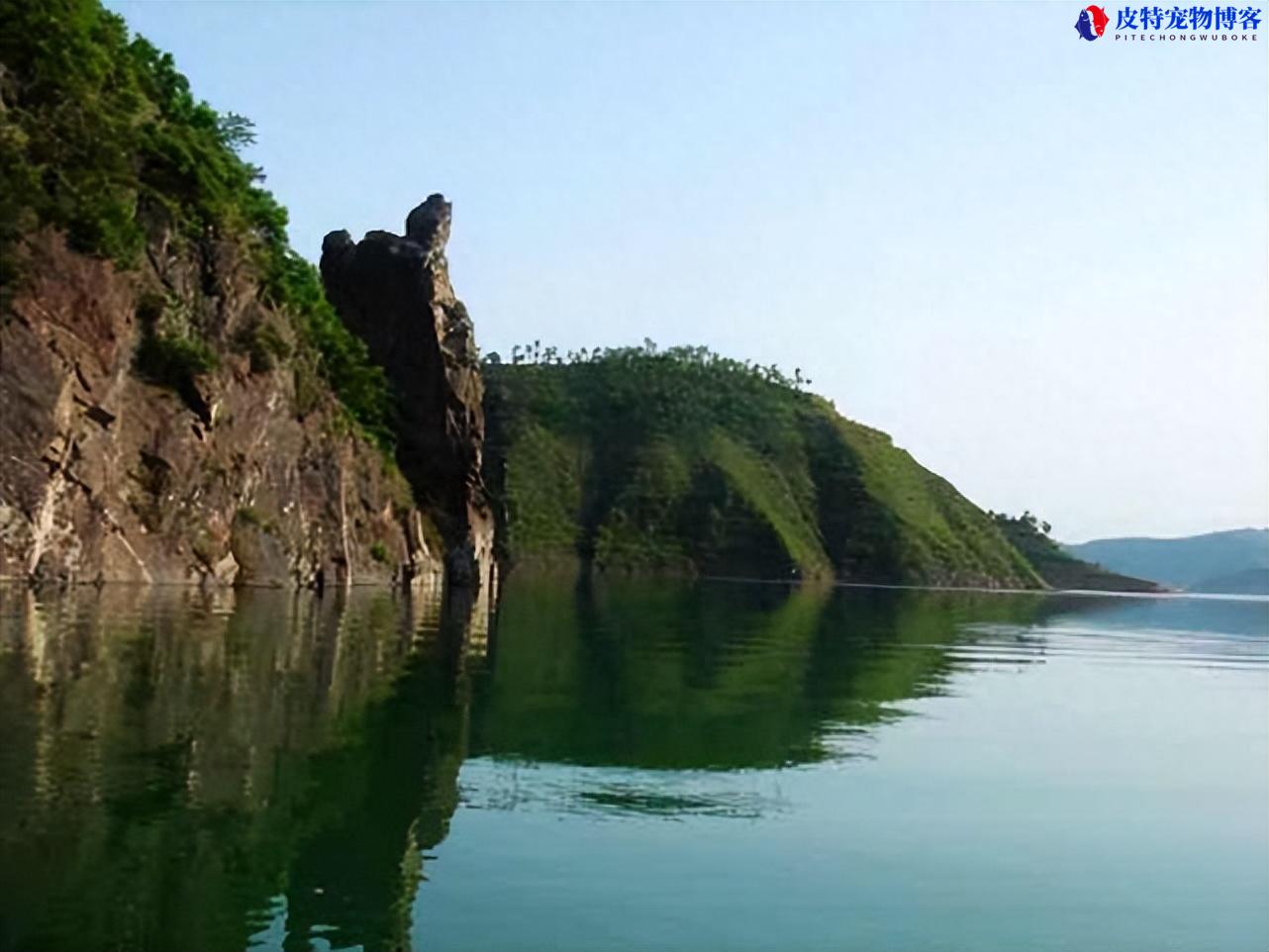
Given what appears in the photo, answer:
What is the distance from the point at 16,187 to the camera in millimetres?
57062

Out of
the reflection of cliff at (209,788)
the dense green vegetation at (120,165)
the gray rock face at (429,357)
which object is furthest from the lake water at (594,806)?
the gray rock face at (429,357)

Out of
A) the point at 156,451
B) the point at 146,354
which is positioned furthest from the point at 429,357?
the point at 156,451

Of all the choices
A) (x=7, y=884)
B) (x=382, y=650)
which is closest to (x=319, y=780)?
(x=7, y=884)

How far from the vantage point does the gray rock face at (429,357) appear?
110688 mm

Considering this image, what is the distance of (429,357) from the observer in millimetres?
113438

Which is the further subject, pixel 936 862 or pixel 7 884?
pixel 936 862

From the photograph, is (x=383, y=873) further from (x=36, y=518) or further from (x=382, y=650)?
(x=36, y=518)

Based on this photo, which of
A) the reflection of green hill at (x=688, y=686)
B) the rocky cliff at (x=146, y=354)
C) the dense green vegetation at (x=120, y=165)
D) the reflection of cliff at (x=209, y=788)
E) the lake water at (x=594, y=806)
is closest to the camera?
the reflection of cliff at (x=209, y=788)

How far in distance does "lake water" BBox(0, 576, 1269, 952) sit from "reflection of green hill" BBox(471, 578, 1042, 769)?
16cm

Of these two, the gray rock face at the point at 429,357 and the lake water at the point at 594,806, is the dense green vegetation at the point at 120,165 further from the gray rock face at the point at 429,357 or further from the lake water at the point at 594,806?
the lake water at the point at 594,806

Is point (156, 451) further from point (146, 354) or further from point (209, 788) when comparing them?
point (209, 788)

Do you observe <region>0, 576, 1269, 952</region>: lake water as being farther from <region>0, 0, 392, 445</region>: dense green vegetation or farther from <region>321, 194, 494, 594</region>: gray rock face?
<region>321, 194, 494, 594</region>: gray rock face

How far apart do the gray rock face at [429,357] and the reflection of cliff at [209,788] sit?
78152 mm

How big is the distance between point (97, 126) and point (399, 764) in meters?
52.8
